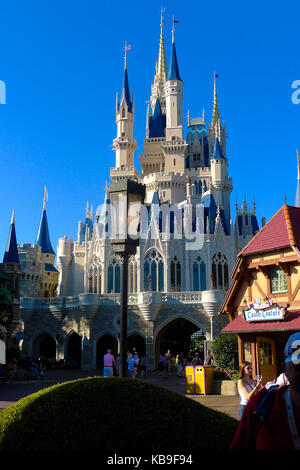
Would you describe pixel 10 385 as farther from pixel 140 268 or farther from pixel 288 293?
pixel 140 268

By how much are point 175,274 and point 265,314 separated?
23.8 meters

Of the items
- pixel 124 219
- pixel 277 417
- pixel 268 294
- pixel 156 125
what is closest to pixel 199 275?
pixel 268 294

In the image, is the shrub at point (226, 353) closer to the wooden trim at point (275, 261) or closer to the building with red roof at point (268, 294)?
the building with red roof at point (268, 294)

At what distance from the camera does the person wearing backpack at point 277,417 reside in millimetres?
3064

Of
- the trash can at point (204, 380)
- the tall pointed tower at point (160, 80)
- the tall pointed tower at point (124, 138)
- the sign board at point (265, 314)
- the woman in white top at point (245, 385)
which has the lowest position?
the trash can at point (204, 380)

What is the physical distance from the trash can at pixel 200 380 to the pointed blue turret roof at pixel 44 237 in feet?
139

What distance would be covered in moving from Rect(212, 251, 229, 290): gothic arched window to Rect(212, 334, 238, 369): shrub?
1932 cm

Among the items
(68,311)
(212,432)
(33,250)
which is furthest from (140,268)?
(212,432)

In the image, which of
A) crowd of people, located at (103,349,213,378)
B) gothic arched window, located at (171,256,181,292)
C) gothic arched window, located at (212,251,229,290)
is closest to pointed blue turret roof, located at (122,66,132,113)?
gothic arched window, located at (171,256,181,292)

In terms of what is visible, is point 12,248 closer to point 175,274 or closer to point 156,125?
point 175,274

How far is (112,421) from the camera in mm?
6266

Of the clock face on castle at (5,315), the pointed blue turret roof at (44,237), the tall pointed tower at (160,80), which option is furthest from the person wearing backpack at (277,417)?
the tall pointed tower at (160,80)

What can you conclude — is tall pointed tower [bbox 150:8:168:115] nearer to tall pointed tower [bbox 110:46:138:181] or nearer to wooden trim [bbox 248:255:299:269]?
tall pointed tower [bbox 110:46:138:181]

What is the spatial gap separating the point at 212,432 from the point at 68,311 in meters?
31.2
